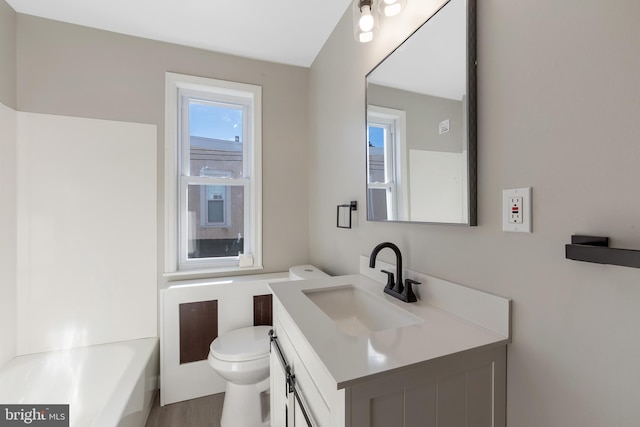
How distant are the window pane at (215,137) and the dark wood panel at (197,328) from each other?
1.06 meters

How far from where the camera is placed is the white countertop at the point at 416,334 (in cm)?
63

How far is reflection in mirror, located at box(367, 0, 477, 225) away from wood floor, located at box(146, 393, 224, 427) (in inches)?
65.1

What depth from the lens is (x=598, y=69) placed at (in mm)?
585

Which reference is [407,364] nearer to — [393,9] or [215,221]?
[393,9]

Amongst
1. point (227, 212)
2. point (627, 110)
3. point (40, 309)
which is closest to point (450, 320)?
point (627, 110)

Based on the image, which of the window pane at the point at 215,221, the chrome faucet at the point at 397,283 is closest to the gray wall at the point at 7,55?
the window pane at the point at 215,221

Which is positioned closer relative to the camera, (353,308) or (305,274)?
(353,308)

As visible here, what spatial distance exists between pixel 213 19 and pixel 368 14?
118 cm

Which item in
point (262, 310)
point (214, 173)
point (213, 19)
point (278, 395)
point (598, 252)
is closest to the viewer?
point (598, 252)

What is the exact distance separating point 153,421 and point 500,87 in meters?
2.47

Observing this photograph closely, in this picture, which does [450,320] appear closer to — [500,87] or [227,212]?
[500,87]

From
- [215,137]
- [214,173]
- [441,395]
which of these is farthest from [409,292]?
[215,137]

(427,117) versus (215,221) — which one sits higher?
(427,117)

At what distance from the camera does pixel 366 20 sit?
122cm
